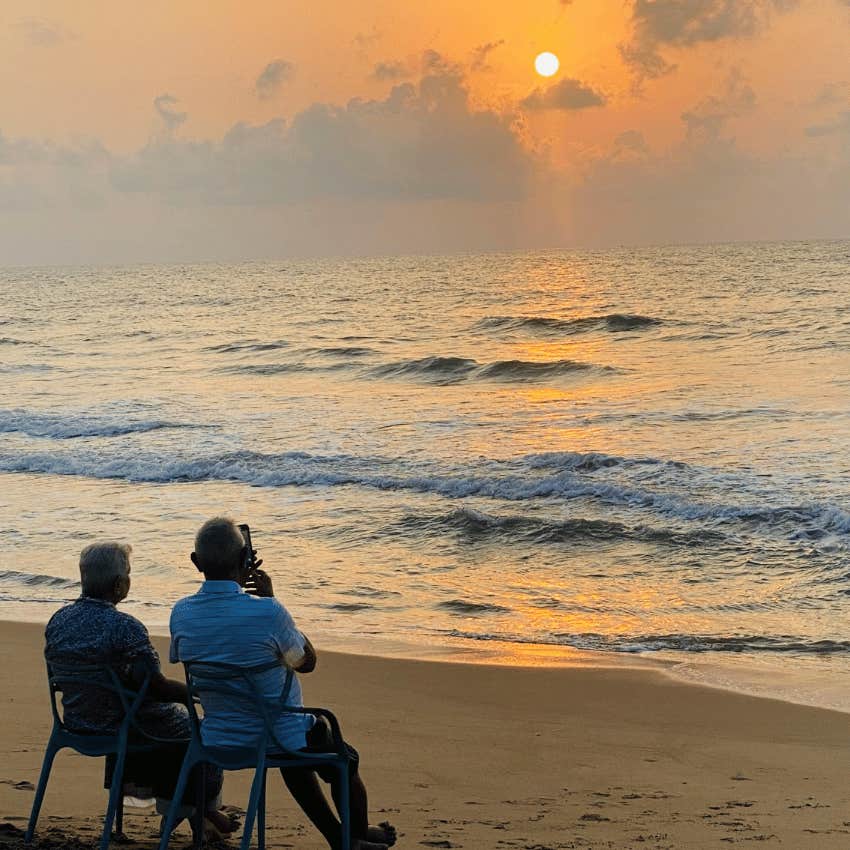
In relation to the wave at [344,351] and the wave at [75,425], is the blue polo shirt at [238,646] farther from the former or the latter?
the wave at [344,351]

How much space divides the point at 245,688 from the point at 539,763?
2.44 metres

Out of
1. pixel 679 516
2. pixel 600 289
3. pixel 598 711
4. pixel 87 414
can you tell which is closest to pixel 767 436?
pixel 679 516

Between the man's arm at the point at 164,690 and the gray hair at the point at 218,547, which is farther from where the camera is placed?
the man's arm at the point at 164,690

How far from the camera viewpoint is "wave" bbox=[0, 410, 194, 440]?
21406 mm

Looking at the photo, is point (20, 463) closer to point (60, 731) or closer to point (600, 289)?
point (60, 731)

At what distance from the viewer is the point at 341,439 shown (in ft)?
63.5

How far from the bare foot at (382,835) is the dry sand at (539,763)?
0.30 metres

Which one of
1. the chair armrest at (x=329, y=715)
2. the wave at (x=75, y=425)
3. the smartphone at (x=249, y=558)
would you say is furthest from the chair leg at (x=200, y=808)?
the wave at (x=75, y=425)

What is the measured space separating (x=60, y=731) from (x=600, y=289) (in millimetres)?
59567

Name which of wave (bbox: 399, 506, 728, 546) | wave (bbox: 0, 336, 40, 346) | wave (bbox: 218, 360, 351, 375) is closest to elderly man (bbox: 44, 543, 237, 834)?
wave (bbox: 399, 506, 728, 546)

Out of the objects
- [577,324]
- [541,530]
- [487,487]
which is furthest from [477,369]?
[541,530]

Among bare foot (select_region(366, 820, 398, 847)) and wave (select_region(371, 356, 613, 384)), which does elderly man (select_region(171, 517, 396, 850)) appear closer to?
bare foot (select_region(366, 820, 398, 847))

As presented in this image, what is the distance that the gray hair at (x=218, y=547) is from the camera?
12.8ft

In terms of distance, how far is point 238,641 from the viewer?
3.89 meters
